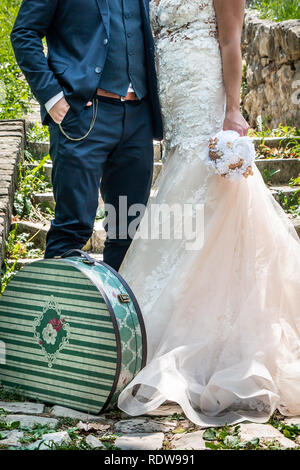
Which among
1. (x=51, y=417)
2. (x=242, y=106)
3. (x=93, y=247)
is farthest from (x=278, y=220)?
(x=242, y=106)

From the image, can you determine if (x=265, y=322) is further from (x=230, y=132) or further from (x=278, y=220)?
(x=230, y=132)

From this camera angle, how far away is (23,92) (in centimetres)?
649

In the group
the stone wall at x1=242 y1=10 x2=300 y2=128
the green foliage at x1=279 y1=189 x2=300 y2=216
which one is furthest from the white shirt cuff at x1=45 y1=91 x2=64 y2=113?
the stone wall at x1=242 y1=10 x2=300 y2=128

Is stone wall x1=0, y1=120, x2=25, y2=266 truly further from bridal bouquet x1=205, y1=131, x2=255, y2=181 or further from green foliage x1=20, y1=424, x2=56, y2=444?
green foliage x1=20, y1=424, x2=56, y2=444

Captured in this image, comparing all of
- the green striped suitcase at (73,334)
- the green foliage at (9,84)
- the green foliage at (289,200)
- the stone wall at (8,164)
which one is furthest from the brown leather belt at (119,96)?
the green foliage at (9,84)

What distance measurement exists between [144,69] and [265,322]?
1270mm

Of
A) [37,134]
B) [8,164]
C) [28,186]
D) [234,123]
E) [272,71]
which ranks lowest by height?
[28,186]

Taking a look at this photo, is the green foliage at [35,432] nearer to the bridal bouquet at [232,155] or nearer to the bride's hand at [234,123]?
the bridal bouquet at [232,155]

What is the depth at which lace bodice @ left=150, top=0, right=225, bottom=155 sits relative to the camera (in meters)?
2.81

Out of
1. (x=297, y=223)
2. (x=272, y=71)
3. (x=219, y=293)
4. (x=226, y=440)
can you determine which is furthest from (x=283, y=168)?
(x=226, y=440)

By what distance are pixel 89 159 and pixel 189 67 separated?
0.59 metres

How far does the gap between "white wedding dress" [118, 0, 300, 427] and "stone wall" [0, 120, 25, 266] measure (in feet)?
4.15

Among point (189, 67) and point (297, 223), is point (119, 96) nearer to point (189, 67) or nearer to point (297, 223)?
point (189, 67)

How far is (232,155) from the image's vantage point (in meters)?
2.65
